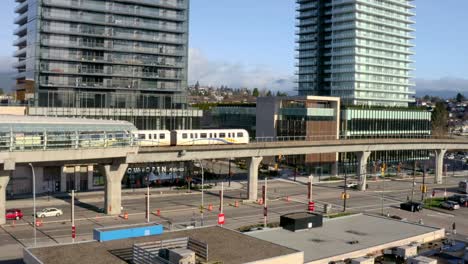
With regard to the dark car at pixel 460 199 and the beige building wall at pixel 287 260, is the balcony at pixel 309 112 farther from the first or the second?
the beige building wall at pixel 287 260

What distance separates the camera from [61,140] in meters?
61.6

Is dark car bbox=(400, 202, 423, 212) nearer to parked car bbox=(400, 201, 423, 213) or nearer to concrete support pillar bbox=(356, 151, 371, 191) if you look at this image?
parked car bbox=(400, 201, 423, 213)

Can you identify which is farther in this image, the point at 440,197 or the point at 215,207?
the point at 440,197

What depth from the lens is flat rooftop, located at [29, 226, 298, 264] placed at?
3612 centimetres

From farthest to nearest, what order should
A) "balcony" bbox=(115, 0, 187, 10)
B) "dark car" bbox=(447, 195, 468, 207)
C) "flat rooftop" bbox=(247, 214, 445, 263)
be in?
"balcony" bbox=(115, 0, 187, 10)
"dark car" bbox=(447, 195, 468, 207)
"flat rooftop" bbox=(247, 214, 445, 263)

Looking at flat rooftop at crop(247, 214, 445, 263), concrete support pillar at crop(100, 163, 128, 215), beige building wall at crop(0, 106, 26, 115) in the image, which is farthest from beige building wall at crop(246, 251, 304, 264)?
beige building wall at crop(0, 106, 26, 115)

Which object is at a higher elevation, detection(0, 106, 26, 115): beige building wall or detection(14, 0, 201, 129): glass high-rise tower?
detection(14, 0, 201, 129): glass high-rise tower

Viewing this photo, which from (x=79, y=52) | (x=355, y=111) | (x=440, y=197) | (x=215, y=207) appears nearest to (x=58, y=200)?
(x=215, y=207)

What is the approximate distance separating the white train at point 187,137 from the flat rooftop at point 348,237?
2736cm

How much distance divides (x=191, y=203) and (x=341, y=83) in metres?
93.5

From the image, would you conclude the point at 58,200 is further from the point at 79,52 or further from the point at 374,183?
the point at 374,183

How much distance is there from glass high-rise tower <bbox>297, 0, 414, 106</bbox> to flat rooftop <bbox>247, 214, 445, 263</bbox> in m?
100.0

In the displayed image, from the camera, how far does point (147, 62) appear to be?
359ft

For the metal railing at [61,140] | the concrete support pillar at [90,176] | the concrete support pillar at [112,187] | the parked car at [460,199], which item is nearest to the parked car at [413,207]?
the parked car at [460,199]
